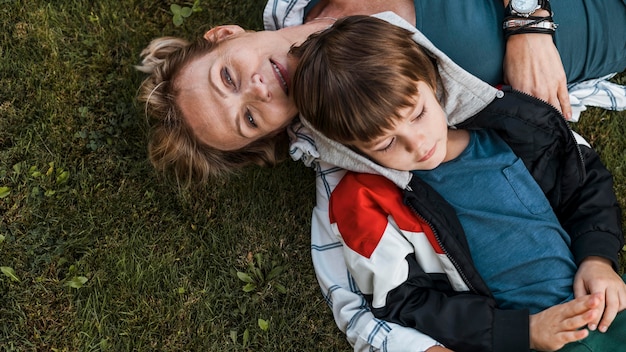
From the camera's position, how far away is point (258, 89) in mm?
2889

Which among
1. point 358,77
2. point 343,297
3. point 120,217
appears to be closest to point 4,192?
point 120,217

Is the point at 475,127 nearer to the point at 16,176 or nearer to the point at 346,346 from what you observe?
the point at 346,346

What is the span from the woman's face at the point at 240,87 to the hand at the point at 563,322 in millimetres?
1449

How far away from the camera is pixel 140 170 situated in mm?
3807

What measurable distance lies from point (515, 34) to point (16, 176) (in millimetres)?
2772

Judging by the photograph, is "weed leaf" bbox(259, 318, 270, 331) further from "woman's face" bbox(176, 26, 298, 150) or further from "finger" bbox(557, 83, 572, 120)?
"finger" bbox(557, 83, 572, 120)

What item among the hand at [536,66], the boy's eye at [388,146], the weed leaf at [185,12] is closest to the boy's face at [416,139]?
the boy's eye at [388,146]

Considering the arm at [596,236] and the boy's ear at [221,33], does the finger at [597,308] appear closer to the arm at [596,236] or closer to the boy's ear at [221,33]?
the arm at [596,236]

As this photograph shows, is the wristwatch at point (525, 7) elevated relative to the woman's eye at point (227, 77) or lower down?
elevated

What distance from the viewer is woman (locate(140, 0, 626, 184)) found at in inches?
117

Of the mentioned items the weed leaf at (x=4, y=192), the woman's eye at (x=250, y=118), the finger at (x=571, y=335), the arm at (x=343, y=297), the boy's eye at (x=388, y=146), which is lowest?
the weed leaf at (x=4, y=192)

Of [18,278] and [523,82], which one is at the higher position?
[523,82]

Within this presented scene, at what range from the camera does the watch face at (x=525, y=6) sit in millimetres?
3143

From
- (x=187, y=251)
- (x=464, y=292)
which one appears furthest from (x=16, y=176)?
(x=464, y=292)
